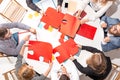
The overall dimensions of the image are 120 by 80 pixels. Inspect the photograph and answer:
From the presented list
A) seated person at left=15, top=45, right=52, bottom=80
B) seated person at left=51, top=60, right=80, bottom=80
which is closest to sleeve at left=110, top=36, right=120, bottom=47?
seated person at left=51, top=60, right=80, bottom=80

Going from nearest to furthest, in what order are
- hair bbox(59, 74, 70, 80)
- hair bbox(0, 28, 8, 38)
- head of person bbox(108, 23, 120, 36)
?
hair bbox(59, 74, 70, 80) < hair bbox(0, 28, 8, 38) < head of person bbox(108, 23, 120, 36)

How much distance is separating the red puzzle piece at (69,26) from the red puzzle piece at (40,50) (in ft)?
0.97

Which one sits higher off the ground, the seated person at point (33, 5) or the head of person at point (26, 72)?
the seated person at point (33, 5)

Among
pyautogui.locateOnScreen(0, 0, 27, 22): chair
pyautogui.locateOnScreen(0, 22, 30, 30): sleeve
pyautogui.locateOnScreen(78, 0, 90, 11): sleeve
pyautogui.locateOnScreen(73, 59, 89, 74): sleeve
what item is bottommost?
pyautogui.locateOnScreen(73, 59, 89, 74): sleeve

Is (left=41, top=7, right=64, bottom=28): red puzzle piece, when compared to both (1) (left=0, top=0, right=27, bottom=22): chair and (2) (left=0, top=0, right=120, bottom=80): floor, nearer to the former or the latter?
(2) (left=0, top=0, right=120, bottom=80): floor

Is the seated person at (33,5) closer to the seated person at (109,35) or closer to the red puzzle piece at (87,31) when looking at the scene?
the red puzzle piece at (87,31)

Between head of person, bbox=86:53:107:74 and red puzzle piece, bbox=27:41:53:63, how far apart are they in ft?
1.70

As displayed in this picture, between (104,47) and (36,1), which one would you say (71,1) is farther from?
(104,47)

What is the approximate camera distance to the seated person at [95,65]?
11.4 ft

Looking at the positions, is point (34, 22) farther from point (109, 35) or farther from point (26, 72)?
point (109, 35)

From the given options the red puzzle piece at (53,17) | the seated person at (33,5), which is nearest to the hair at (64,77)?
the red puzzle piece at (53,17)

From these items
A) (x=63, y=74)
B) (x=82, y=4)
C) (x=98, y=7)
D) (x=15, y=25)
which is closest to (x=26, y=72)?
(x=63, y=74)

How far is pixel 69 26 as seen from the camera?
372 cm

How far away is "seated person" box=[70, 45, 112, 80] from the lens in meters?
3.49
